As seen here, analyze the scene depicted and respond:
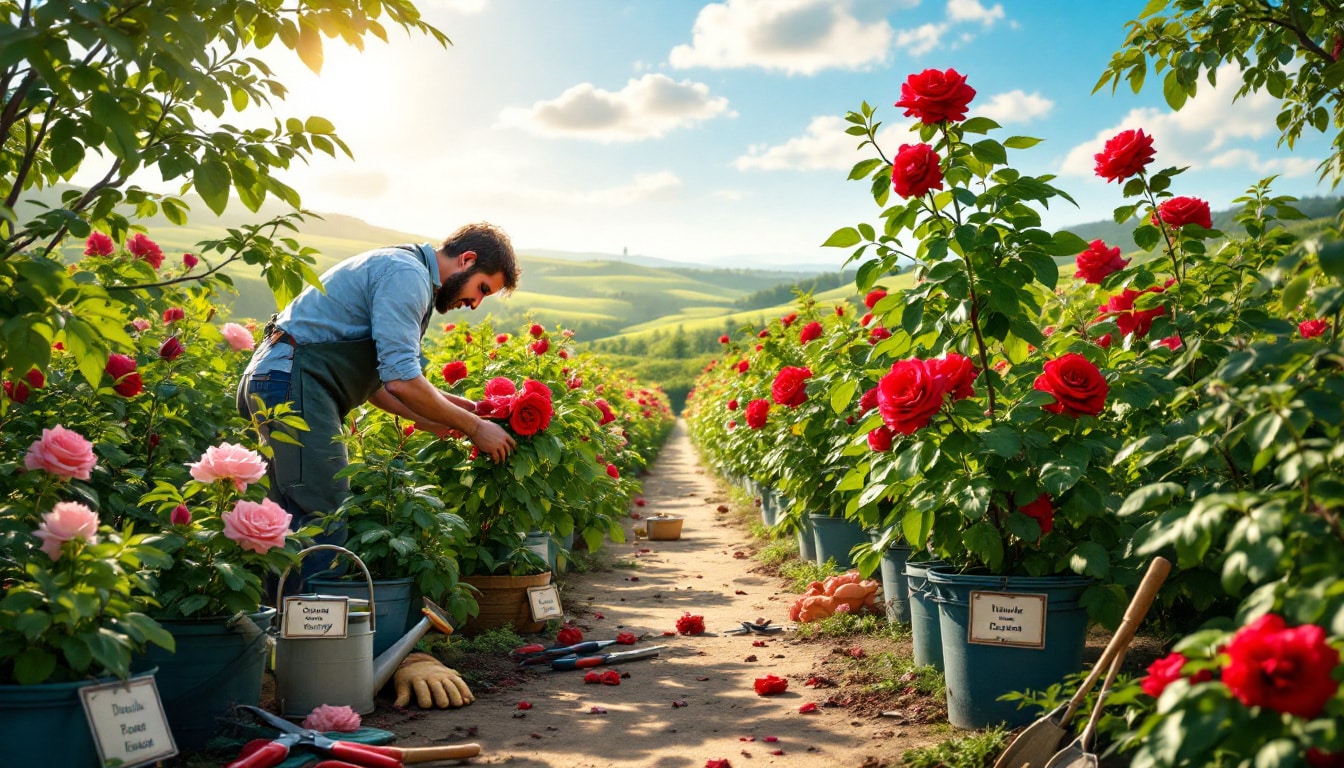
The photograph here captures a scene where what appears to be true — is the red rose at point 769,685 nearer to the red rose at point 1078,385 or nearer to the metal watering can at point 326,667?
the metal watering can at point 326,667

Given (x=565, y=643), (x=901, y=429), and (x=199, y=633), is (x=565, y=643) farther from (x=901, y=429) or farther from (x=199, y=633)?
(x=901, y=429)

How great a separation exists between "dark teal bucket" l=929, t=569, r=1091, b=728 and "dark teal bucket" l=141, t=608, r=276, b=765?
2125mm

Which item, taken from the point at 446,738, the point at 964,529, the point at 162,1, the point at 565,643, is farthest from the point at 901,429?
the point at 565,643

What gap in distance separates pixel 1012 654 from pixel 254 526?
2.22 metres

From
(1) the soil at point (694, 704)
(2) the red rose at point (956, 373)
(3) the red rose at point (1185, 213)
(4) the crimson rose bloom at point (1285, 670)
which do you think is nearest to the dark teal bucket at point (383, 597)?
(1) the soil at point (694, 704)

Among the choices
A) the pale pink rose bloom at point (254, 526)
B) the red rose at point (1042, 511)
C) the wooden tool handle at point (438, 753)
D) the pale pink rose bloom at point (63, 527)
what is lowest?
the wooden tool handle at point (438, 753)

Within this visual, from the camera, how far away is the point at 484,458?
4438 mm

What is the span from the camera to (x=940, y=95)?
2.73m

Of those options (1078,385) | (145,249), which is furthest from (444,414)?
(1078,385)

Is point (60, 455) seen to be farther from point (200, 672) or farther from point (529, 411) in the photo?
point (529, 411)

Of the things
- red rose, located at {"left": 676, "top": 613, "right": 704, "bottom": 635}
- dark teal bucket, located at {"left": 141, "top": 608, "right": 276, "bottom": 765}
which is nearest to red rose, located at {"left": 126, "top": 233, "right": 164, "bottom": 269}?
dark teal bucket, located at {"left": 141, "top": 608, "right": 276, "bottom": 765}

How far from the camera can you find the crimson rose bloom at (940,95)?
2740 mm

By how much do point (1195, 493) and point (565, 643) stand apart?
2823mm

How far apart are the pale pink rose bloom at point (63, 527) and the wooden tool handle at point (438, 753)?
1063 millimetres
